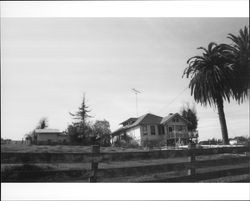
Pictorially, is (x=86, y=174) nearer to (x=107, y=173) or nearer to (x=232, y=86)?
(x=107, y=173)

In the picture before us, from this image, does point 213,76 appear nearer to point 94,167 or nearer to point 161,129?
point 94,167

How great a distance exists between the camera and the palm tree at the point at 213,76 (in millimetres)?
21969

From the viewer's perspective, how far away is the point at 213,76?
73.3 ft

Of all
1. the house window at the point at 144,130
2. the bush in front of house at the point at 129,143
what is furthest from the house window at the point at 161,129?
the bush in front of house at the point at 129,143

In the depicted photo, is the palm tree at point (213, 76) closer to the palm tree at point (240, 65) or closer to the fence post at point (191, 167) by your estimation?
the palm tree at point (240, 65)

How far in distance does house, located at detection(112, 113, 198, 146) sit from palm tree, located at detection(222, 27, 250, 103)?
24972mm

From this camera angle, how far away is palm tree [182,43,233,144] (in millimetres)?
21969

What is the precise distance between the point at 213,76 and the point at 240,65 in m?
2.72

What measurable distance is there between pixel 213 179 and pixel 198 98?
17.2 m

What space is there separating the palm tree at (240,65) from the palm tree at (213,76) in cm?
63

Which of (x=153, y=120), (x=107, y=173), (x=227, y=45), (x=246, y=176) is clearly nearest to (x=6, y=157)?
(x=107, y=173)

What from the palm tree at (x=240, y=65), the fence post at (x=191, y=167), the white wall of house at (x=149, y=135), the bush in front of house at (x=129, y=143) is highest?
the palm tree at (x=240, y=65)

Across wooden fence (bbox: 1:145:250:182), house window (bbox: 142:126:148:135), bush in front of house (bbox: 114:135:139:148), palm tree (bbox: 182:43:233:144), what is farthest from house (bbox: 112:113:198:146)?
wooden fence (bbox: 1:145:250:182)

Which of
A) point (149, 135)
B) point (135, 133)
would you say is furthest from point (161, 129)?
point (135, 133)
